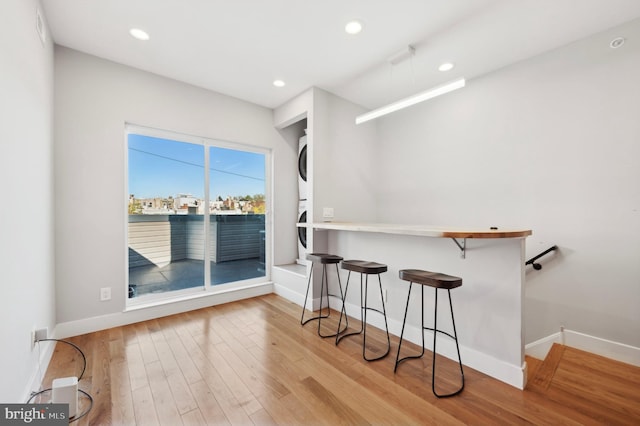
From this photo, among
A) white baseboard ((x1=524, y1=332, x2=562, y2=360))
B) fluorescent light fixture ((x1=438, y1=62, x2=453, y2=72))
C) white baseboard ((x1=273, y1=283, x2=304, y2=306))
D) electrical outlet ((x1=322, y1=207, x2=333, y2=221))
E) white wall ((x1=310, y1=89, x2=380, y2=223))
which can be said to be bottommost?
white baseboard ((x1=524, y1=332, x2=562, y2=360))

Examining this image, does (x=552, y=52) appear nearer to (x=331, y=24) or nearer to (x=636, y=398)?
(x=331, y=24)

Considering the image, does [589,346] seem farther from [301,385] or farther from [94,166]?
[94,166]

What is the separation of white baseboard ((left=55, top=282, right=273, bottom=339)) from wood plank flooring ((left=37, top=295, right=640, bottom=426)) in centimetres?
10

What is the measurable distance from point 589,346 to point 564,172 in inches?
66.0

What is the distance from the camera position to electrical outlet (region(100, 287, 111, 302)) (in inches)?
108

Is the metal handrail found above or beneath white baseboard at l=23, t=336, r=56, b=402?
above

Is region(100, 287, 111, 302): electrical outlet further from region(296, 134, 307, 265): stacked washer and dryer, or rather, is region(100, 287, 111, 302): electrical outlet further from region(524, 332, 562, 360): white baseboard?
region(524, 332, 562, 360): white baseboard

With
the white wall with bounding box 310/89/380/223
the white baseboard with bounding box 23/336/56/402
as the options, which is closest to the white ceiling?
the white wall with bounding box 310/89/380/223

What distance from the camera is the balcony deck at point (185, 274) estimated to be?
3176 millimetres

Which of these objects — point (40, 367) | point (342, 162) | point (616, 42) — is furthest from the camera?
point (342, 162)

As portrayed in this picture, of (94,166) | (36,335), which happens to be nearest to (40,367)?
(36,335)

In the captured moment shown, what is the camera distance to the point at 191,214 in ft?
11.5

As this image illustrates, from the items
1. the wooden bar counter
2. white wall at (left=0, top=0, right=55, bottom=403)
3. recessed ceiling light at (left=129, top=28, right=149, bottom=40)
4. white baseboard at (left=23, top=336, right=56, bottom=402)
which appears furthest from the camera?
recessed ceiling light at (left=129, top=28, right=149, bottom=40)

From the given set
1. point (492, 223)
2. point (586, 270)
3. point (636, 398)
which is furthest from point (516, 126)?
point (636, 398)
